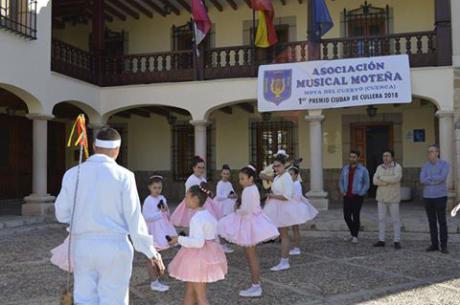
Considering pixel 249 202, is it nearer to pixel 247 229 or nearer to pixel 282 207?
pixel 247 229

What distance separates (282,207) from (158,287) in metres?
2.06

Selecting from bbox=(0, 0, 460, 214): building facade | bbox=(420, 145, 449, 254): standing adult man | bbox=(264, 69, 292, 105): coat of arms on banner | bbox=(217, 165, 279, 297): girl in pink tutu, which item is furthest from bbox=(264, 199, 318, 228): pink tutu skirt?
bbox=(264, 69, 292, 105): coat of arms on banner

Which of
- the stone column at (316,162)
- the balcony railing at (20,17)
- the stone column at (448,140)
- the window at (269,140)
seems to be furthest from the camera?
the window at (269,140)

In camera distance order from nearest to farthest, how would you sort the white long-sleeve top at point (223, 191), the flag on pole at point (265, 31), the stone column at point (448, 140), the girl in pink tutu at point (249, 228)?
the girl in pink tutu at point (249, 228) < the white long-sleeve top at point (223, 191) < the stone column at point (448, 140) < the flag on pole at point (265, 31)

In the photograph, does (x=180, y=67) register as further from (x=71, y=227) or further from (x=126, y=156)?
(x=71, y=227)

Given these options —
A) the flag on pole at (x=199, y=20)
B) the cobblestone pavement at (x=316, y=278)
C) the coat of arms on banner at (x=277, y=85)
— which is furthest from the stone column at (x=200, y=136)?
the cobblestone pavement at (x=316, y=278)

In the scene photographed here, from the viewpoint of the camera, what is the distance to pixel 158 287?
18.4 feet

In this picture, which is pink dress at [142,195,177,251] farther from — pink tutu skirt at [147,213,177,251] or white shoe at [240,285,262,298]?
white shoe at [240,285,262,298]

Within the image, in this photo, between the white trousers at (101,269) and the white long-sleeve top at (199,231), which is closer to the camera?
the white trousers at (101,269)

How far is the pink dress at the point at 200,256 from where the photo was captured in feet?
14.1

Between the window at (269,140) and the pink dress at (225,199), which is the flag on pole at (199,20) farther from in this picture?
the pink dress at (225,199)

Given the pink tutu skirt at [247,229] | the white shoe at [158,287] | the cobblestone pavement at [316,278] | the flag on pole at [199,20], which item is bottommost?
the cobblestone pavement at [316,278]

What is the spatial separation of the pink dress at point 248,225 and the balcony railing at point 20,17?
23.3 feet

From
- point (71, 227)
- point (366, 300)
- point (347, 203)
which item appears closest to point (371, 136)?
point (347, 203)
